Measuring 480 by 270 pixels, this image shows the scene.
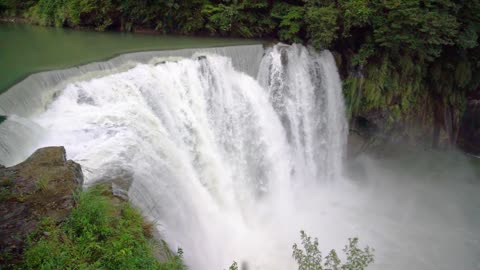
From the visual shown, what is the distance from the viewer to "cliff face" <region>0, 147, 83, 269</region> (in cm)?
374

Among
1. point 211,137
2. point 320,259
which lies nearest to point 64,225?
point 320,259

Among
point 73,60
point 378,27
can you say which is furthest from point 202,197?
point 378,27

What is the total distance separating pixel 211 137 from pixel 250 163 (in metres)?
1.77

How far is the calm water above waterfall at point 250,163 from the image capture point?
643 cm

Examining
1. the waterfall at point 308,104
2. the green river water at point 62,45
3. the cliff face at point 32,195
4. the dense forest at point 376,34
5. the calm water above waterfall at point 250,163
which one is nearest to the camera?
the cliff face at point 32,195

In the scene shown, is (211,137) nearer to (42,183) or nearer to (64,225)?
(42,183)

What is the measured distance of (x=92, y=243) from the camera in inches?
155

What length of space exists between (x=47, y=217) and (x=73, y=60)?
629 centimetres

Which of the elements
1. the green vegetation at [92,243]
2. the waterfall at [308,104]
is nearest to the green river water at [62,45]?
the waterfall at [308,104]

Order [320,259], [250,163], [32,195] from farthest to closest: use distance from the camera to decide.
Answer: [250,163], [320,259], [32,195]

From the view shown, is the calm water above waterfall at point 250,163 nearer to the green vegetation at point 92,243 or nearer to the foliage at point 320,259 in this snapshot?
the green vegetation at point 92,243

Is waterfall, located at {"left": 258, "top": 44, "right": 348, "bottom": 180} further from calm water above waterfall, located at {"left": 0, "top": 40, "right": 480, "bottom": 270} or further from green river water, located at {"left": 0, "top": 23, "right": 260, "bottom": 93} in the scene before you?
green river water, located at {"left": 0, "top": 23, "right": 260, "bottom": 93}

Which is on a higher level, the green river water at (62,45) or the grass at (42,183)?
the green river water at (62,45)

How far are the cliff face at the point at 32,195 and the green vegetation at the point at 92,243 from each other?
0.36ft
